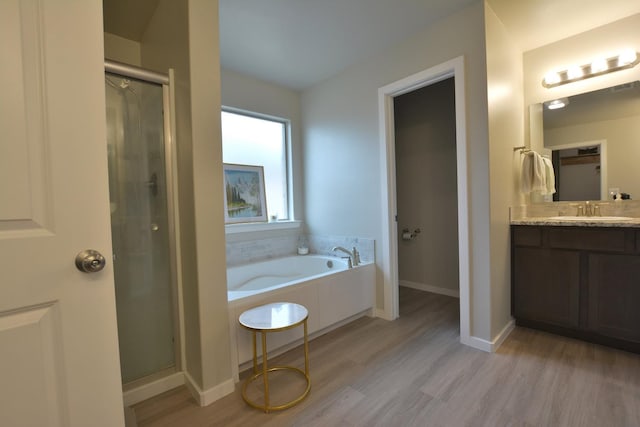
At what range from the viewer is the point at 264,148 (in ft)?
10.6

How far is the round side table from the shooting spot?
59.6 inches

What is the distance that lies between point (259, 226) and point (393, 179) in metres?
1.44

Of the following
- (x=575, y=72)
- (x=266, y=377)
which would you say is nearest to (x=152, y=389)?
(x=266, y=377)

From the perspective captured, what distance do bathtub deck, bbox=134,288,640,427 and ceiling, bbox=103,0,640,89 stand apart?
7.91ft

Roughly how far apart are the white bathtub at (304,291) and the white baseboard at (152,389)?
14.7 inches

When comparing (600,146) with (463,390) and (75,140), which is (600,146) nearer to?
(463,390)

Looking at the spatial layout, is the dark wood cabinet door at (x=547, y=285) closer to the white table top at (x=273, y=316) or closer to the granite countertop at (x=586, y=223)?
the granite countertop at (x=586, y=223)

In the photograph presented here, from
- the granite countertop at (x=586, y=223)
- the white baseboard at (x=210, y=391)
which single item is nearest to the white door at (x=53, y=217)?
the white baseboard at (x=210, y=391)

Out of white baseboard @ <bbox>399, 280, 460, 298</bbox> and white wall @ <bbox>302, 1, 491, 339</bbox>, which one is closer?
white wall @ <bbox>302, 1, 491, 339</bbox>

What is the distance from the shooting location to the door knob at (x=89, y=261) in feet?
2.58

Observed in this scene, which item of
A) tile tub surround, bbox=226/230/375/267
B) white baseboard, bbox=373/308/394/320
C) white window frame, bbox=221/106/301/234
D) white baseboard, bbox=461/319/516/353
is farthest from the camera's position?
white window frame, bbox=221/106/301/234

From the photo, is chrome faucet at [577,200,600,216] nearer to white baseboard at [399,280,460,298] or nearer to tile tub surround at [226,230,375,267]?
white baseboard at [399,280,460,298]

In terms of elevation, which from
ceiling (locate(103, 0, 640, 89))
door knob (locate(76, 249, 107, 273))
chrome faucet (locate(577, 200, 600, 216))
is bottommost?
door knob (locate(76, 249, 107, 273))

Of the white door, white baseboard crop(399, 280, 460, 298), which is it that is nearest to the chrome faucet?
white baseboard crop(399, 280, 460, 298)
